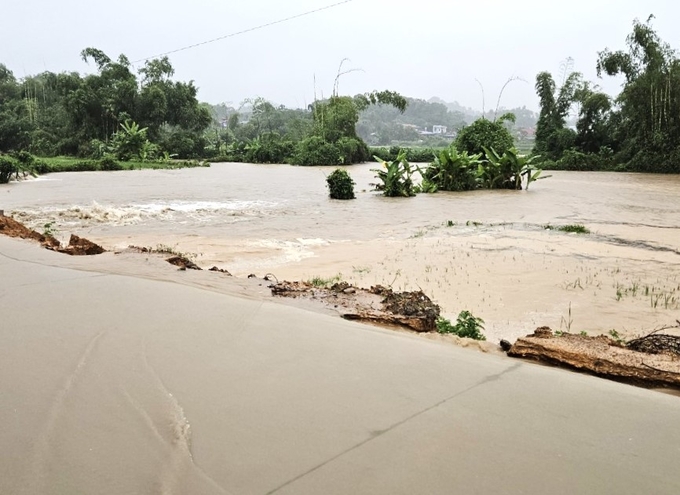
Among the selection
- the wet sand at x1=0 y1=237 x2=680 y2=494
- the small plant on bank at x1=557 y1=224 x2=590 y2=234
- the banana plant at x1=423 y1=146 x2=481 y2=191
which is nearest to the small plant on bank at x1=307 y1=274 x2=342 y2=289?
the wet sand at x1=0 y1=237 x2=680 y2=494

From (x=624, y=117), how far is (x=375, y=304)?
33296 millimetres

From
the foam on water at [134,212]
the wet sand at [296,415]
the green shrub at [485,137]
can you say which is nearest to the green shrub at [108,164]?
the foam on water at [134,212]

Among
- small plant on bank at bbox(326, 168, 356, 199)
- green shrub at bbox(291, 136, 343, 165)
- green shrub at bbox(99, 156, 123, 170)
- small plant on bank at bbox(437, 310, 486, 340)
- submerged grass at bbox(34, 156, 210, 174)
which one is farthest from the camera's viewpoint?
green shrub at bbox(291, 136, 343, 165)

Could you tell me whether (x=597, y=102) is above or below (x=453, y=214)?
above

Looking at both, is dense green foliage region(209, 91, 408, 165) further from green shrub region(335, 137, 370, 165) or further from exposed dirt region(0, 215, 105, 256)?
exposed dirt region(0, 215, 105, 256)

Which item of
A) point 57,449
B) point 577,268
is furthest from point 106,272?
point 577,268

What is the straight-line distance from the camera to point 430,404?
2025 mm

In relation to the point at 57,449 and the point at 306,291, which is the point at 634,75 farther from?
the point at 57,449

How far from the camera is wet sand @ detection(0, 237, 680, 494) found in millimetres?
1572

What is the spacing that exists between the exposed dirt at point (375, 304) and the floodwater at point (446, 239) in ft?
2.29

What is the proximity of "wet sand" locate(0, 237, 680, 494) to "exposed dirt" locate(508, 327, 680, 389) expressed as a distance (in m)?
0.21

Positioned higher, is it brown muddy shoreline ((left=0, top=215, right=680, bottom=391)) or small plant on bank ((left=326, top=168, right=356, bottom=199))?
small plant on bank ((left=326, top=168, right=356, bottom=199))

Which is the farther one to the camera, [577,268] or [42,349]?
[577,268]

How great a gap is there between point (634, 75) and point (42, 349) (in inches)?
1365
